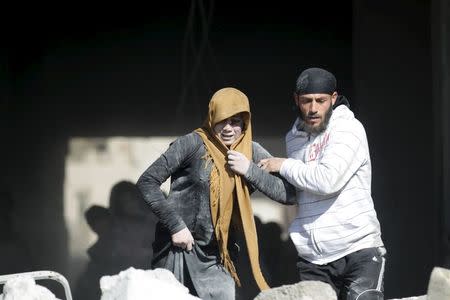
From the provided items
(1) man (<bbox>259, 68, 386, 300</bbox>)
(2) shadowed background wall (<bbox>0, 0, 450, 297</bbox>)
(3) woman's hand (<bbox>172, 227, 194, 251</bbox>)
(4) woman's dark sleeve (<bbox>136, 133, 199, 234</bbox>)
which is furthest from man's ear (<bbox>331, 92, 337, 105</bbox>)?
(2) shadowed background wall (<bbox>0, 0, 450, 297</bbox>)

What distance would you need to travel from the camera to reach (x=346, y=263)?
461 centimetres

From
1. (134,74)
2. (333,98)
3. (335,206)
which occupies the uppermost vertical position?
(134,74)

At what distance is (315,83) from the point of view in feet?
15.0

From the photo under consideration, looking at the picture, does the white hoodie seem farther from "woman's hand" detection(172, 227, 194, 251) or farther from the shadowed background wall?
the shadowed background wall

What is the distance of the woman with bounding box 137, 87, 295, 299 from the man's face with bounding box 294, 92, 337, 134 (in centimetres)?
25

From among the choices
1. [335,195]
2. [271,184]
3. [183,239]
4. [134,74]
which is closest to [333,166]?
[335,195]

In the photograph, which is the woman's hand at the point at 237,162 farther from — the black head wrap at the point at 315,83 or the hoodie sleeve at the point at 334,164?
the black head wrap at the point at 315,83

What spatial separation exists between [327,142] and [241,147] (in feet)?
1.26

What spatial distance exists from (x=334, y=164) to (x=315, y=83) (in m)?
0.36

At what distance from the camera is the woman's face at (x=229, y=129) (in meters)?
4.64

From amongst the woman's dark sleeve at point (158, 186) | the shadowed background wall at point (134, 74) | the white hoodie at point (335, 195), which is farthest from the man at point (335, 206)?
the shadowed background wall at point (134, 74)

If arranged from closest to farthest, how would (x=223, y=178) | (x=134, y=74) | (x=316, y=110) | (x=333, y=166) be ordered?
1. (x=333, y=166)
2. (x=316, y=110)
3. (x=223, y=178)
4. (x=134, y=74)

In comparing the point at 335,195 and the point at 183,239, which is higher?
the point at 335,195

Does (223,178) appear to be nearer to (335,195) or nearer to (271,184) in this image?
(271,184)
